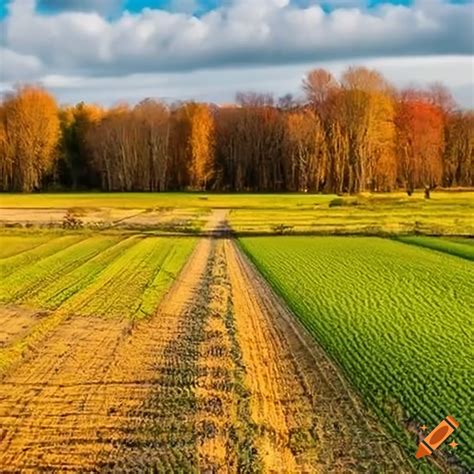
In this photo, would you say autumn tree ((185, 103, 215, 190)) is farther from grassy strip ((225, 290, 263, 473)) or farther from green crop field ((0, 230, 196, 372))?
grassy strip ((225, 290, 263, 473))

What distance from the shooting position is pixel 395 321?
14.1 m

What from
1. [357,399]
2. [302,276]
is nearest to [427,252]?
[302,276]

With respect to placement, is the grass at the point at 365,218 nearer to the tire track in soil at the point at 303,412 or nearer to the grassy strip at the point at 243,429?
the tire track in soil at the point at 303,412

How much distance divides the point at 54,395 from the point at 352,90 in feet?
238

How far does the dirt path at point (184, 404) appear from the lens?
7.54 m

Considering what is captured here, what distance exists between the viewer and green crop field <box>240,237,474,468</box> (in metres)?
9.21

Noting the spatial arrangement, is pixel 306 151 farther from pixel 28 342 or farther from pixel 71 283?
pixel 28 342

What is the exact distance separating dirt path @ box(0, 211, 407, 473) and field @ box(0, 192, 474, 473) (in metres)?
0.03

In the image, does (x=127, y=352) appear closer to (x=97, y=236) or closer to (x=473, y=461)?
(x=473, y=461)

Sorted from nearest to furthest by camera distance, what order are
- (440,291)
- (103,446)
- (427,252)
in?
(103,446) → (440,291) → (427,252)

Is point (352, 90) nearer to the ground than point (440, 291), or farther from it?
farther from it

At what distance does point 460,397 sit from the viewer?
9.35 meters

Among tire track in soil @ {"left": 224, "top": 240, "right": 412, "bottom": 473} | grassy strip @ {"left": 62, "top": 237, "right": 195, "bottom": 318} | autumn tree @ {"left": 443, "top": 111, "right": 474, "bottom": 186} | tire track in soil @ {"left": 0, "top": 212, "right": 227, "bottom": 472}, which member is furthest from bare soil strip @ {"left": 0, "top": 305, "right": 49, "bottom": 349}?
autumn tree @ {"left": 443, "top": 111, "right": 474, "bottom": 186}

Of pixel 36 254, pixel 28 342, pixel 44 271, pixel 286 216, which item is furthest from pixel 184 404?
pixel 286 216
